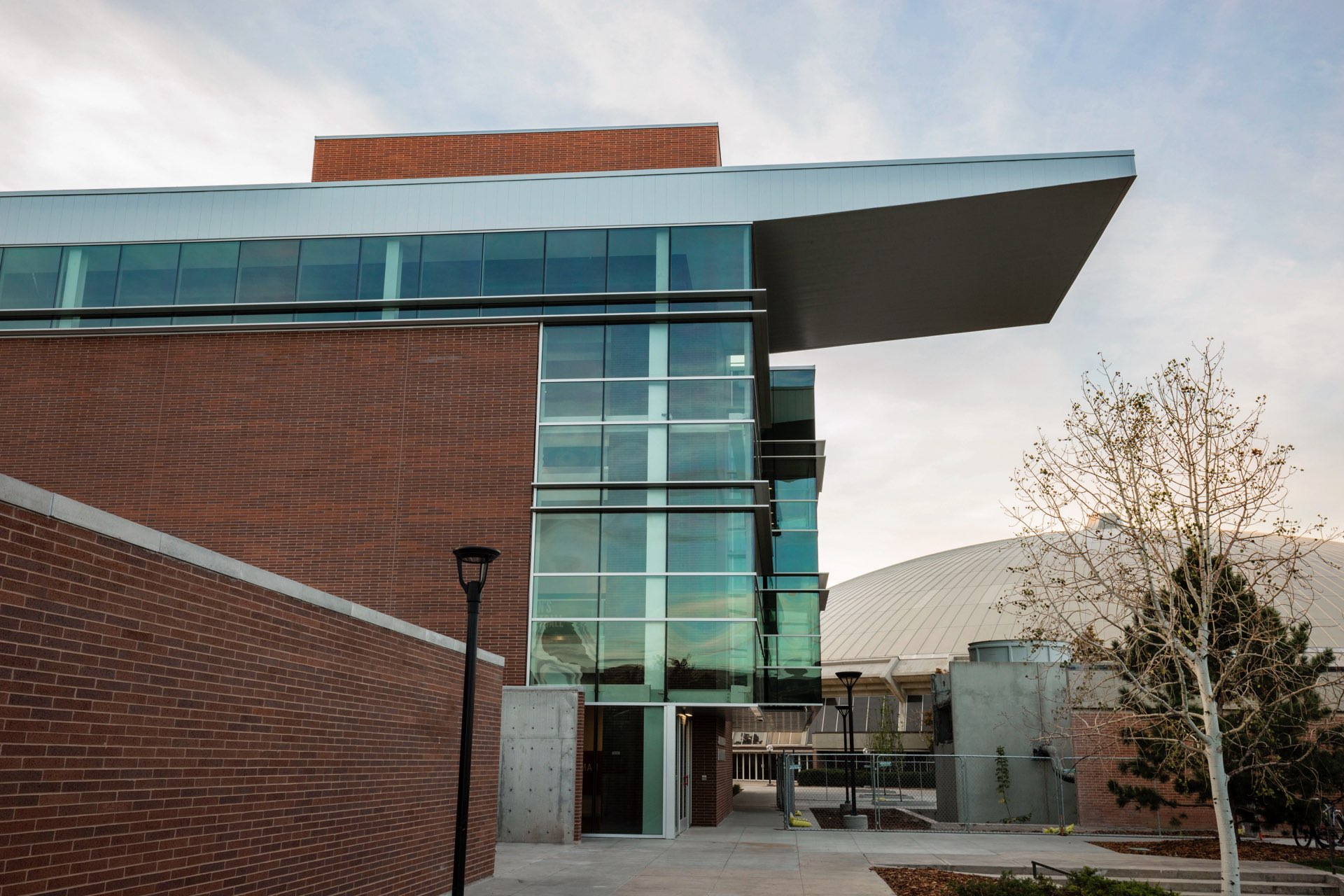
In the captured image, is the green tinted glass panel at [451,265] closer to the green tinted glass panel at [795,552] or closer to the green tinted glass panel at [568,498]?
the green tinted glass panel at [568,498]

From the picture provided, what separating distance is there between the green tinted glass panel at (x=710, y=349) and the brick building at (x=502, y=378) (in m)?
0.05

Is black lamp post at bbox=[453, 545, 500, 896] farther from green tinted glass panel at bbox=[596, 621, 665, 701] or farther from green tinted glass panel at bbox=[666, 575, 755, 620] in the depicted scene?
green tinted glass panel at bbox=[666, 575, 755, 620]

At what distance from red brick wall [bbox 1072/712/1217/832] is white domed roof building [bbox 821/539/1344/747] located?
59.7 feet

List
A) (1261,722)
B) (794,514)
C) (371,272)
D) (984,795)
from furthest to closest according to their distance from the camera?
(794,514) → (984,795) → (371,272) → (1261,722)

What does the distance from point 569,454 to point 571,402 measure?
4.39ft

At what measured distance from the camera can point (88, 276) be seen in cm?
2780

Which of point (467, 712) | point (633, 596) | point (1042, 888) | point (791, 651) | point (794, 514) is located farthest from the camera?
Result: point (794, 514)

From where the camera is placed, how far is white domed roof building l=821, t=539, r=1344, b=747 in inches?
2226

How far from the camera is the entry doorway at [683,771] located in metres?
25.8

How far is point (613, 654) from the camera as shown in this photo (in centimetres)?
2447

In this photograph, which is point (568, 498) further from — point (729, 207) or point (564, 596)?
point (729, 207)

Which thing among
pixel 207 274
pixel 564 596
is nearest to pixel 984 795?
pixel 564 596

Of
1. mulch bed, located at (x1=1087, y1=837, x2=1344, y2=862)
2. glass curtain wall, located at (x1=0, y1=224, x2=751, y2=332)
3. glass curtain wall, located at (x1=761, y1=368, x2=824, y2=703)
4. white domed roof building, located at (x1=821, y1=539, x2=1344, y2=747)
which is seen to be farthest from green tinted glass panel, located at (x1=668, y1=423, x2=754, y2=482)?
white domed roof building, located at (x1=821, y1=539, x2=1344, y2=747)

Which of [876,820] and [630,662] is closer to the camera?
[630,662]
